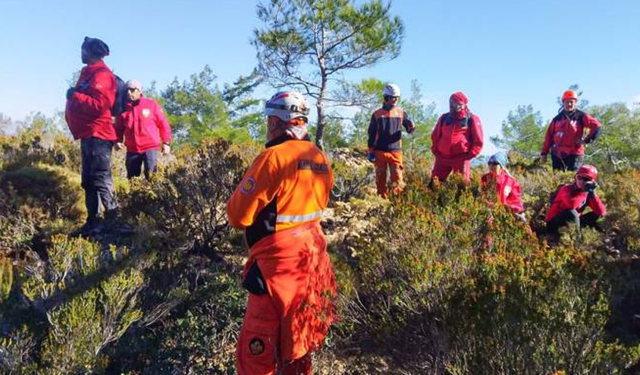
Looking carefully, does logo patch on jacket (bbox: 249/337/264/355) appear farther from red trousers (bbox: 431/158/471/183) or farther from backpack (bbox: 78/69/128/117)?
red trousers (bbox: 431/158/471/183)

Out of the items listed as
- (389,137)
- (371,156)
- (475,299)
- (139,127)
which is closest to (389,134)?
(389,137)

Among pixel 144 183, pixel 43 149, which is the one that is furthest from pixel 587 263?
pixel 43 149

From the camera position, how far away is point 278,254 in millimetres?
2340

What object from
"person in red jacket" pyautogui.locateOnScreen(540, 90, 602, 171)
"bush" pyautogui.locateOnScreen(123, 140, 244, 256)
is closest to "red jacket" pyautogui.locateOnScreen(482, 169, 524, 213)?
"person in red jacket" pyautogui.locateOnScreen(540, 90, 602, 171)

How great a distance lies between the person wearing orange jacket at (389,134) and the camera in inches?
245

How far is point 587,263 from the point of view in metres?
2.37

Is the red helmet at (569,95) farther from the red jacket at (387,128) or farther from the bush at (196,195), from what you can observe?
the bush at (196,195)

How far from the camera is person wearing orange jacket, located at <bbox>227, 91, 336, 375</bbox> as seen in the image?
2285 millimetres

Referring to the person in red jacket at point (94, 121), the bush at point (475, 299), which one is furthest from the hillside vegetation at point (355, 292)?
the person in red jacket at point (94, 121)

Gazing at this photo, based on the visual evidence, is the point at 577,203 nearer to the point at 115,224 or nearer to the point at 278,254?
the point at 278,254

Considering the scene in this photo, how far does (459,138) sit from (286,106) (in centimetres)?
356

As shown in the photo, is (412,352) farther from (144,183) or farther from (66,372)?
(144,183)

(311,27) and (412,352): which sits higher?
(311,27)

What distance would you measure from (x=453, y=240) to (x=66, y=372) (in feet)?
7.94
